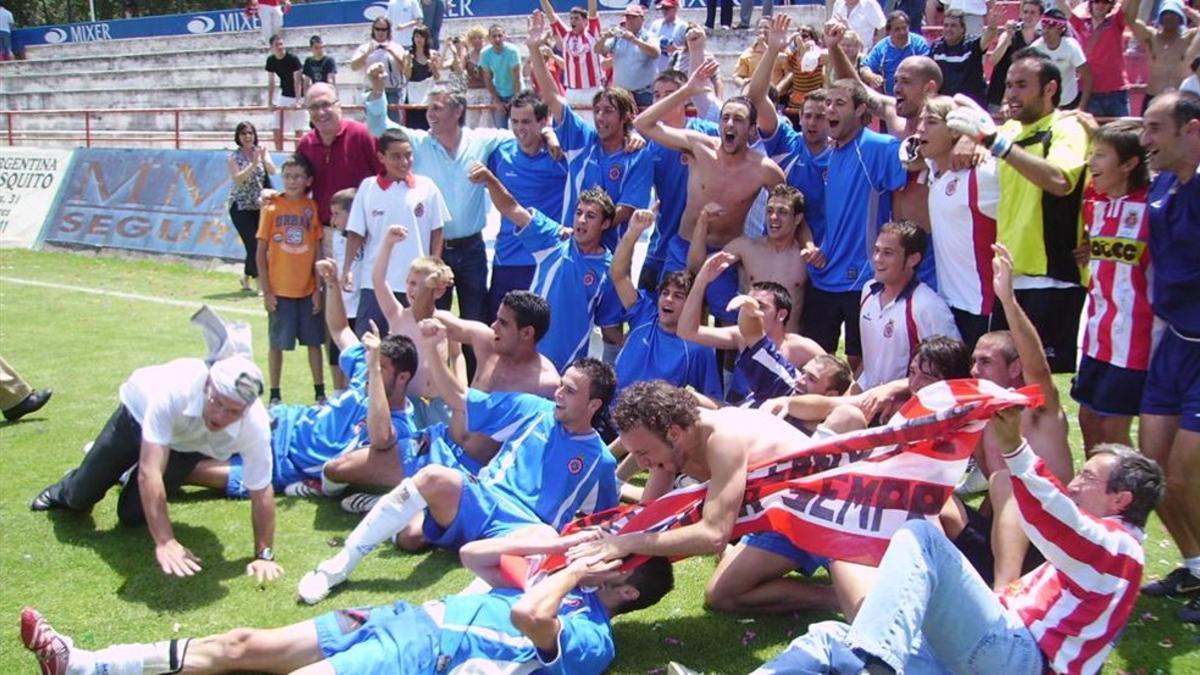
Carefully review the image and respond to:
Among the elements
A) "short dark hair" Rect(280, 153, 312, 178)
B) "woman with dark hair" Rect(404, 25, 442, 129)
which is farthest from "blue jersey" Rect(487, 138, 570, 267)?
"woman with dark hair" Rect(404, 25, 442, 129)

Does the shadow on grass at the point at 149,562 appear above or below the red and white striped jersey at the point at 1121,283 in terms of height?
below

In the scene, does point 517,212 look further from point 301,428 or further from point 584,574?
point 584,574

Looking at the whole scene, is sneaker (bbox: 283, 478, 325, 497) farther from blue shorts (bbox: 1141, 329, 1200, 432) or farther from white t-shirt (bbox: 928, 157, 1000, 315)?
blue shorts (bbox: 1141, 329, 1200, 432)

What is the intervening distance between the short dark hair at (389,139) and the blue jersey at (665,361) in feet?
8.27

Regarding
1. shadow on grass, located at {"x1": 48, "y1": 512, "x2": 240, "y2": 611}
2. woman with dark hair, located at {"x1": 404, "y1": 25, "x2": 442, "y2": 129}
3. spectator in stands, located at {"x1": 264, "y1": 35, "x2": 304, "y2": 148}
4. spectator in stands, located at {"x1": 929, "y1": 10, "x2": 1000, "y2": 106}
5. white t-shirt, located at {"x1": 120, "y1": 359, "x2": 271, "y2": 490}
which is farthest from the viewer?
spectator in stands, located at {"x1": 264, "y1": 35, "x2": 304, "y2": 148}

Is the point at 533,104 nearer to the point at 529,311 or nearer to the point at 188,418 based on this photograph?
the point at 529,311

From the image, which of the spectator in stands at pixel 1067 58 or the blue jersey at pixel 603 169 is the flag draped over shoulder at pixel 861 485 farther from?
the spectator in stands at pixel 1067 58

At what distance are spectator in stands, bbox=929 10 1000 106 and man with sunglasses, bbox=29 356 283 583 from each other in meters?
8.50

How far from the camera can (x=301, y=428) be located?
738cm

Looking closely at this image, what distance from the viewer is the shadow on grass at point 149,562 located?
573 cm

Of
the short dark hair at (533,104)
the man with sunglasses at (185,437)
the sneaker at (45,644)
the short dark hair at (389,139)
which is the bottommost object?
the sneaker at (45,644)

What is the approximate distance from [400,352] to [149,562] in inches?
73.7

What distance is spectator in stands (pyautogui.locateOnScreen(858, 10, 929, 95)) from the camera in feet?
38.2

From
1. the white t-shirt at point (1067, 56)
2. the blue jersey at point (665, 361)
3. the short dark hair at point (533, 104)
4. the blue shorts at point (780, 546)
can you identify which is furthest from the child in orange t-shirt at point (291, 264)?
the white t-shirt at point (1067, 56)
